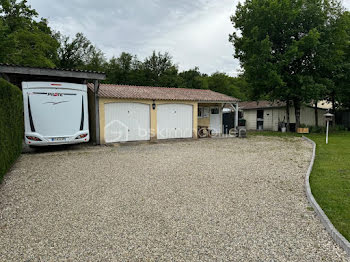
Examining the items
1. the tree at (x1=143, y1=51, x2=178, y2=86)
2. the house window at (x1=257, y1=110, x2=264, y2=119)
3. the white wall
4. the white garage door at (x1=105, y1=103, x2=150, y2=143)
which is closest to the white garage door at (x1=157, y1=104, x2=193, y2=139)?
the white garage door at (x1=105, y1=103, x2=150, y2=143)

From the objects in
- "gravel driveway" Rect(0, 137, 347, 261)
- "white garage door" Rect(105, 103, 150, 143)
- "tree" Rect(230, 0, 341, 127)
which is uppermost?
"tree" Rect(230, 0, 341, 127)

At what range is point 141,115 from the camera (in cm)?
1297

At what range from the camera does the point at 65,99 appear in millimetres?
9242

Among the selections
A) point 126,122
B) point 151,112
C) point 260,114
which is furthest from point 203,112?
point 260,114

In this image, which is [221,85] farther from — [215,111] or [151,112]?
[151,112]

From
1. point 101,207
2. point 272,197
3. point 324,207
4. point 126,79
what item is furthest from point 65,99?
point 126,79

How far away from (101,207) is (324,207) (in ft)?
12.5

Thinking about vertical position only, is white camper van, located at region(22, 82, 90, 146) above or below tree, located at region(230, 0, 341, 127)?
below

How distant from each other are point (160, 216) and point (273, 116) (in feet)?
74.7

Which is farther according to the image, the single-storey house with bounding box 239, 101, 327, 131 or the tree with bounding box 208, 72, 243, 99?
the tree with bounding box 208, 72, 243, 99

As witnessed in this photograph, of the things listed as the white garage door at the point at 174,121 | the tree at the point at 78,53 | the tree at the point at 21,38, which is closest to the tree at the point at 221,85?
the tree at the point at 78,53

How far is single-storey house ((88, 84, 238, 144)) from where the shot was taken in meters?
12.0

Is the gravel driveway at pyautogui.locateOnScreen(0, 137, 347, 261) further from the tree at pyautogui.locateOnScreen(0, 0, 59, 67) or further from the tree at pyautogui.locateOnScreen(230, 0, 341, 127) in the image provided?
the tree at pyautogui.locateOnScreen(0, 0, 59, 67)

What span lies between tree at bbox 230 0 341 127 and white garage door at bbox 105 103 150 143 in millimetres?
10104
